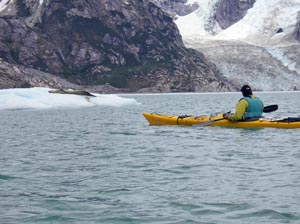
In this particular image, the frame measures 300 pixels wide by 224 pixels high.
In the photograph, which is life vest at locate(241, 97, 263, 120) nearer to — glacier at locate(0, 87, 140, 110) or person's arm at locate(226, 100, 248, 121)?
person's arm at locate(226, 100, 248, 121)

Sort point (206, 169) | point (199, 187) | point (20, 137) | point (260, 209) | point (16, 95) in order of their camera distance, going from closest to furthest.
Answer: point (260, 209) → point (199, 187) → point (206, 169) → point (20, 137) → point (16, 95)

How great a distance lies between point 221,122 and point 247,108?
76.9 inches

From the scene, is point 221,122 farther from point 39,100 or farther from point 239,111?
point 39,100

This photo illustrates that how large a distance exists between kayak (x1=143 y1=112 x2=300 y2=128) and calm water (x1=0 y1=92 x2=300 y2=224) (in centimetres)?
470

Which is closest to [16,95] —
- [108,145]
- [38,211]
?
[108,145]

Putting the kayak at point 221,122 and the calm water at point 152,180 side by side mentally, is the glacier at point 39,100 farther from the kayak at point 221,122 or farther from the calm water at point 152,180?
the calm water at point 152,180

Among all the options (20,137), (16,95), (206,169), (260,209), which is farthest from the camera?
(16,95)

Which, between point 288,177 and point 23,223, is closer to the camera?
point 23,223

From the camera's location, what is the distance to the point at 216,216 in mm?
11594

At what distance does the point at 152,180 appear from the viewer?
1559 cm

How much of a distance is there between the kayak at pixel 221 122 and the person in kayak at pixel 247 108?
0.36 m

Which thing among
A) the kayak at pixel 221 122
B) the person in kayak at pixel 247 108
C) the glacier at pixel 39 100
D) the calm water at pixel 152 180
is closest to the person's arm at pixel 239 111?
the person in kayak at pixel 247 108

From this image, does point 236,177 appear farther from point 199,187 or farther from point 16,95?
point 16,95

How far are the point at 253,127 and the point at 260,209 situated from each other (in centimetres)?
2077
